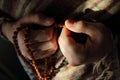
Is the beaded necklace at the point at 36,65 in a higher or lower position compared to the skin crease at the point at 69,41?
lower

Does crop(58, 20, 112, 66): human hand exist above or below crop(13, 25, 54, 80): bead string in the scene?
above

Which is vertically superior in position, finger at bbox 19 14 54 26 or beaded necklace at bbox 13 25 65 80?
finger at bbox 19 14 54 26

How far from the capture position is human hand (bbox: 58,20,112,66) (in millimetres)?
488

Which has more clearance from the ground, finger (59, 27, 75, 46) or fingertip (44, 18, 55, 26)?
fingertip (44, 18, 55, 26)

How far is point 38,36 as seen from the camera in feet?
1.76

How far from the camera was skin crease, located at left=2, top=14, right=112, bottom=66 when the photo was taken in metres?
0.49

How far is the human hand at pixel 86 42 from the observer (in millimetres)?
488

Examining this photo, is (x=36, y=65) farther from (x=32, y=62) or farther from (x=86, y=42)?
(x=86, y=42)

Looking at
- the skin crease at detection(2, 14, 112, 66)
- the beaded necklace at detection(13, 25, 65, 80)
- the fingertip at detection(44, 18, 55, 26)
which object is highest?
the fingertip at detection(44, 18, 55, 26)

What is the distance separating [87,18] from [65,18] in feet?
0.14

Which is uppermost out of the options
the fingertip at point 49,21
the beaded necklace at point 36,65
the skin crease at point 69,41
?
the fingertip at point 49,21

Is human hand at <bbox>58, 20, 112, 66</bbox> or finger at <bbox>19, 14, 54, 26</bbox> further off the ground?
finger at <bbox>19, 14, 54, 26</bbox>

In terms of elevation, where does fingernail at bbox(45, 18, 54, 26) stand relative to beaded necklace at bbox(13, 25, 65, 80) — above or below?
above

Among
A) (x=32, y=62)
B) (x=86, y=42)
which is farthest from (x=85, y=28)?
(x=32, y=62)
